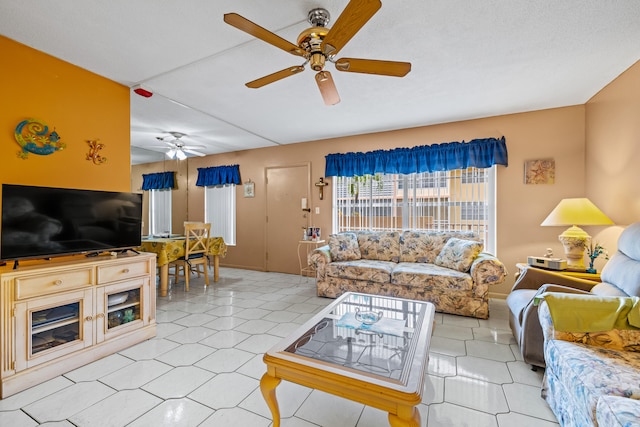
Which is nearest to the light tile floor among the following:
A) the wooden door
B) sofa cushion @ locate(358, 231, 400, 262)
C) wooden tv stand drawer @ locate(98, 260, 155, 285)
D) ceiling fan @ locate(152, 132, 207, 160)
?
wooden tv stand drawer @ locate(98, 260, 155, 285)

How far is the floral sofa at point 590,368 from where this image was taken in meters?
1.04

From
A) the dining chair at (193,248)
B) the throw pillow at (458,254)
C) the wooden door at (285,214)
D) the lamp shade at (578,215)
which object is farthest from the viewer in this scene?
the wooden door at (285,214)

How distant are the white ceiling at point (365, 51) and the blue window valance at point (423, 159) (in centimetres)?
45

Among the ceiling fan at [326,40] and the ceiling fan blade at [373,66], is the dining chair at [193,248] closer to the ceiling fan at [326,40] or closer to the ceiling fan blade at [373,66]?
the ceiling fan at [326,40]

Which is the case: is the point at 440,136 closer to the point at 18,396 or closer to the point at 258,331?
the point at 258,331

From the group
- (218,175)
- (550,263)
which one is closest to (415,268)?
(550,263)

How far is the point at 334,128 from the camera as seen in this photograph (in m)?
4.25

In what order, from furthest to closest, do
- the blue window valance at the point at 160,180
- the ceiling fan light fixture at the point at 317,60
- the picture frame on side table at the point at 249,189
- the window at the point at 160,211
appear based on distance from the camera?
the window at the point at 160,211, the blue window valance at the point at 160,180, the picture frame on side table at the point at 249,189, the ceiling fan light fixture at the point at 317,60

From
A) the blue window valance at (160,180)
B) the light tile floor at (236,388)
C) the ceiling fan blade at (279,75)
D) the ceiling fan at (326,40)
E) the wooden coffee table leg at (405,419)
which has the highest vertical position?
the ceiling fan at (326,40)

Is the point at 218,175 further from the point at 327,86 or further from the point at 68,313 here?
the point at 327,86

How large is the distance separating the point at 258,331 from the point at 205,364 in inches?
25.3

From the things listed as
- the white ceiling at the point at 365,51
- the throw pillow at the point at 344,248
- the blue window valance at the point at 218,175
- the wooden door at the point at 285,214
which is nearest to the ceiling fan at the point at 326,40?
the white ceiling at the point at 365,51

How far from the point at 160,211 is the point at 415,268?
19.4ft

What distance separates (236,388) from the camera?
1810 millimetres
